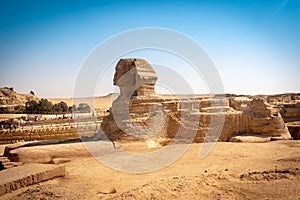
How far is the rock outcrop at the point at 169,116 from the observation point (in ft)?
35.7

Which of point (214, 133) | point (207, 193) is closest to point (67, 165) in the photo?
point (207, 193)

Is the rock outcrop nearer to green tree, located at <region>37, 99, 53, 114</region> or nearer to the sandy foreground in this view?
the sandy foreground

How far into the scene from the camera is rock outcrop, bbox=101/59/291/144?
35.7 ft

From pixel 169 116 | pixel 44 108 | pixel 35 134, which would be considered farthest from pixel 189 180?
pixel 44 108

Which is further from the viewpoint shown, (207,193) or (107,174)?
(107,174)

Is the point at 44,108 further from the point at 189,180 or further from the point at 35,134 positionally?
the point at 189,180

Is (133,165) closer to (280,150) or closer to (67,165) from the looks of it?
(67,165)

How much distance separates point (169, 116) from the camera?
12055 mm

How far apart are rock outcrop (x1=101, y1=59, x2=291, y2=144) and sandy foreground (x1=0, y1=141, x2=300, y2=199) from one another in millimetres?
2523

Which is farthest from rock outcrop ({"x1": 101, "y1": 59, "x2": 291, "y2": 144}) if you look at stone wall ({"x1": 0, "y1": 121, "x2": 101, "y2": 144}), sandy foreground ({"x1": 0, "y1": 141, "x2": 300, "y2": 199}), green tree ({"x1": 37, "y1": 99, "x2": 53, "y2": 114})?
green tree ({"x1": 37, "y1": 99, "x2": 53, "y2": 114})

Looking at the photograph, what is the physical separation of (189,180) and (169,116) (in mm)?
6645

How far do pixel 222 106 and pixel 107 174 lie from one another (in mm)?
7874

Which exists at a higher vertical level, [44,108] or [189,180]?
[44,108]

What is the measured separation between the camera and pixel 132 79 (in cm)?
1156
